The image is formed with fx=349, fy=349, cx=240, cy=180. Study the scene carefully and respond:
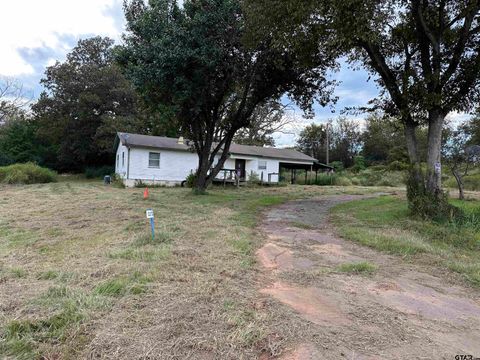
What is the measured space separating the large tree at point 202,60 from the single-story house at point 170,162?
7.67m

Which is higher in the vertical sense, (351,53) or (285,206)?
(351,53)

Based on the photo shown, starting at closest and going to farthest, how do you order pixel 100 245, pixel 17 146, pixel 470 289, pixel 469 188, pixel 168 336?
1. pixel 168 336
2. pixel 470 289
3. pixel 100 245
4. pixel 469 188
5. pixel 17 146

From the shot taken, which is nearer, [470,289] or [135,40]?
[470,289]

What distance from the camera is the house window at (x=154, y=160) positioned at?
2183 cm

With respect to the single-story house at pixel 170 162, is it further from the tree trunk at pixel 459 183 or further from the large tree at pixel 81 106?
the tree trunk at pixel 459 183

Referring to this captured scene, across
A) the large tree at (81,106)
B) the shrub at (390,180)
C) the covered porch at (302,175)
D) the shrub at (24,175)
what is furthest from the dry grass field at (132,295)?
the large tree at (81,106)

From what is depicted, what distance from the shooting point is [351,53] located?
10312 mm

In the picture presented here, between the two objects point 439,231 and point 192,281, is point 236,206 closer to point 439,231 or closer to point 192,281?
point 439,231

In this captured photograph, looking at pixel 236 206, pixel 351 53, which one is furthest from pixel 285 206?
pixel 351 53

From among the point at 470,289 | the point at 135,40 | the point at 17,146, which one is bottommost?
the point at 470,289

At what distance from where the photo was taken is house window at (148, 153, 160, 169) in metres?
21.8

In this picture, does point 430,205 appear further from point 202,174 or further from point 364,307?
point 202,174

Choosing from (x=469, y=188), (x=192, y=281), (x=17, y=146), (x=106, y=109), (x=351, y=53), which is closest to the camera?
(x=192, y=281)

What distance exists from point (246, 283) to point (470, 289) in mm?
2549
